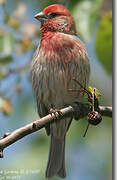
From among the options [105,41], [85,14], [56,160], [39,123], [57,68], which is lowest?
[56,160]

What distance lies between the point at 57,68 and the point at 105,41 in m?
0.39

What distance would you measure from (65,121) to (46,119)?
86 cm

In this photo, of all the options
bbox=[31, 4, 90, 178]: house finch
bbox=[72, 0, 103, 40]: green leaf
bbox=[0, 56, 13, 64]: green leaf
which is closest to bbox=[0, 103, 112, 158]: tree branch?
bbox=[31, 4, 90, 178]: house finch

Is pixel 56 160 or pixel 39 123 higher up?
pixel 39 123

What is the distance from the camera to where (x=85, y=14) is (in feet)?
7.04

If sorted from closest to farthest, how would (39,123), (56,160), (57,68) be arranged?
(39,123)
(57,68)
(56,160)

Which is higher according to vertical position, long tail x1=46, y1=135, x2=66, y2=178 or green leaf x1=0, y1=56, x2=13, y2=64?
green leaf x1=0, y1=56, x2=13, y2=64

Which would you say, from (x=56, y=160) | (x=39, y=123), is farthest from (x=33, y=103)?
(x=39, y=123)

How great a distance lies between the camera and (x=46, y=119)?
1850 millimetres

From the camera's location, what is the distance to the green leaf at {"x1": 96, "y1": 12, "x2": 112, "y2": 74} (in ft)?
7.04

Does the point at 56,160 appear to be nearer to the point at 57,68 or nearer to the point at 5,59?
the point at 57,68

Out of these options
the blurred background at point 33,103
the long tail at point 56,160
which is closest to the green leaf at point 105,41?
the blurred background at point 33,103

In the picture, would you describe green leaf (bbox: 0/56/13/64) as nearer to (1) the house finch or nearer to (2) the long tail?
(1) the house finch

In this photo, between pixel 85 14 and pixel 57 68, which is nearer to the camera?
pixel 85 14
